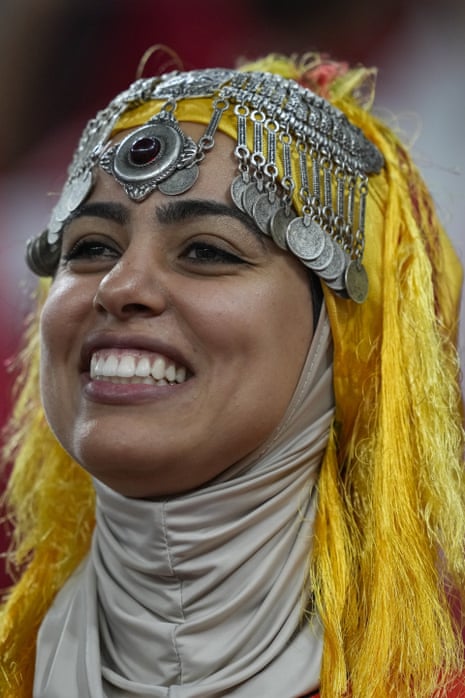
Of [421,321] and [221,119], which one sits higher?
[221,119]

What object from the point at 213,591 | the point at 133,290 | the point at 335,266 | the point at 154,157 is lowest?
the point at 213,591

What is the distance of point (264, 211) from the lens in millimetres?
1429

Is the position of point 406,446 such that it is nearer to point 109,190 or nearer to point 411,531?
point 411,531

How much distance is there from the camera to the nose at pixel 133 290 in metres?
1.36

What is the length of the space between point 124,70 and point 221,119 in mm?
1860

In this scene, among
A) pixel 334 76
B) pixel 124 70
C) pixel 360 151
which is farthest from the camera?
pixel 124 70

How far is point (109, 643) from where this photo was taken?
1444mm

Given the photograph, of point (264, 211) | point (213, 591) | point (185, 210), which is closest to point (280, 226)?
point (264, 211)

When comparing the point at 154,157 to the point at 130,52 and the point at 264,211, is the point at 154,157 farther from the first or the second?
the point at 130,52

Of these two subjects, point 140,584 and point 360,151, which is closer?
point 140,584

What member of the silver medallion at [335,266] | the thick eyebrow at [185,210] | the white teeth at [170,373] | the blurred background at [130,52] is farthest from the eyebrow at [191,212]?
the blurred background at [130,52]

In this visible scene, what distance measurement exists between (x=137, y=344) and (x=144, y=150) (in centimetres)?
29

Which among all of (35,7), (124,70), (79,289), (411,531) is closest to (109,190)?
(79,289)

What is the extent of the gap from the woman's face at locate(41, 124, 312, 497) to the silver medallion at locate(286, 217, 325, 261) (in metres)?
0.02
